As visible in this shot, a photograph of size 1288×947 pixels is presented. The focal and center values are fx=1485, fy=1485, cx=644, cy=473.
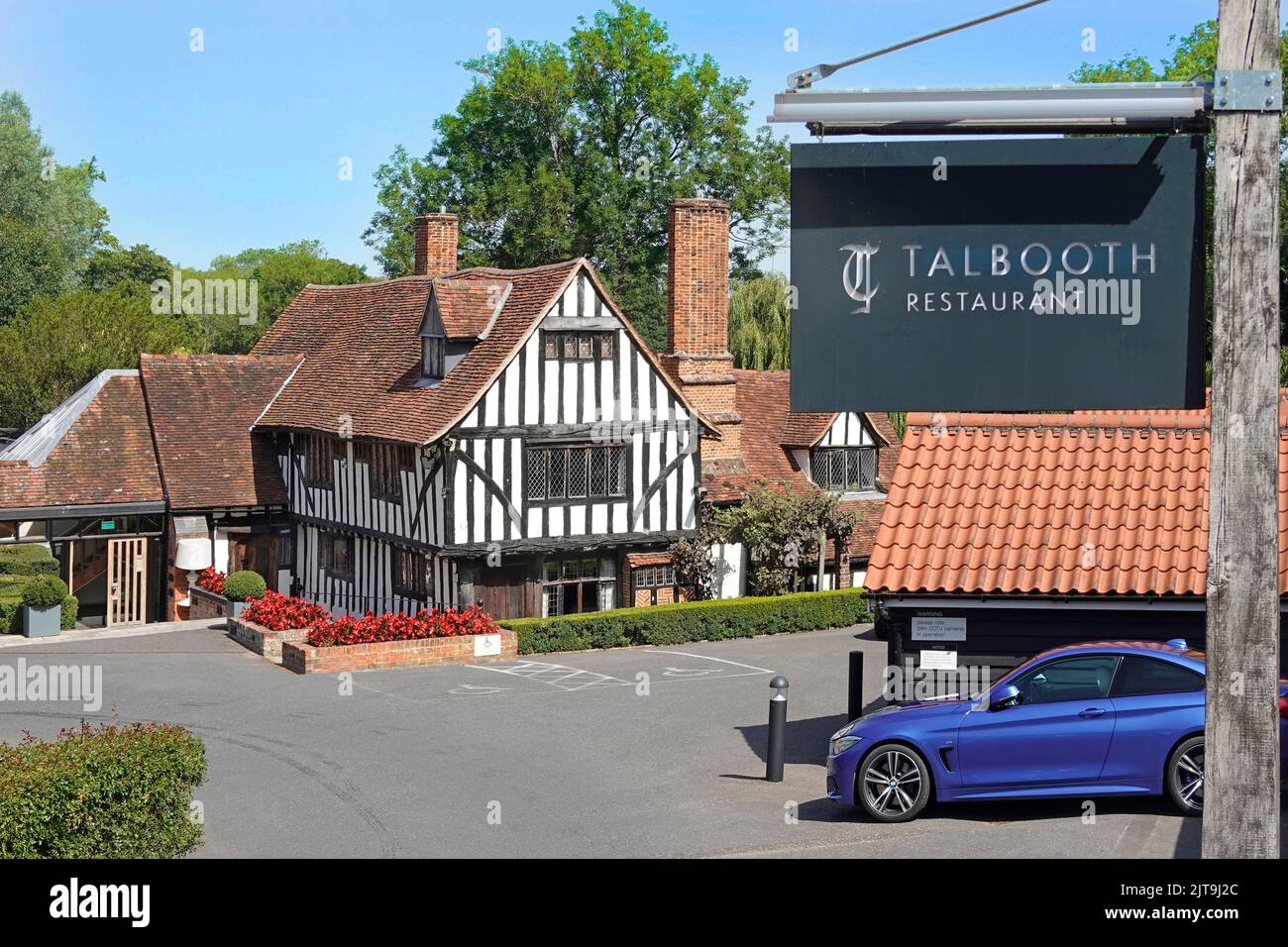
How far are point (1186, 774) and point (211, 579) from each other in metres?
23.7

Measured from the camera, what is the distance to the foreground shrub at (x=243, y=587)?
2973 cm

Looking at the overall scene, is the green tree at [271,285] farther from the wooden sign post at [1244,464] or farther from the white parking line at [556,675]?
the wooden sign post at [1244,464]

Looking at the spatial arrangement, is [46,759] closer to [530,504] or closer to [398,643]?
[398,643]

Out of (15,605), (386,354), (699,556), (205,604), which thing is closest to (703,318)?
(699,556)

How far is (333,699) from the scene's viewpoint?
21.6 metres

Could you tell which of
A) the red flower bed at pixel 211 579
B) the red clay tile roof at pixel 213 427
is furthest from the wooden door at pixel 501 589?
the red clay tile roof at pixel 213 427

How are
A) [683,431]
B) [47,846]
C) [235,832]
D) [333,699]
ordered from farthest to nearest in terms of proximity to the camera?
[683,431] < [333,699] < [235,832] < [47,846]

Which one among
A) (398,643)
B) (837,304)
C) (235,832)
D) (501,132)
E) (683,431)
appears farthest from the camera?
(501,132)

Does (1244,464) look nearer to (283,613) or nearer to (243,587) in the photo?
(283,613)

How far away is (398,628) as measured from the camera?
2508cm

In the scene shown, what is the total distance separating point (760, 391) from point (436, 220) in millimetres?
9049

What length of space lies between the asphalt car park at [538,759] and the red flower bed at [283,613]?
761 millimetres

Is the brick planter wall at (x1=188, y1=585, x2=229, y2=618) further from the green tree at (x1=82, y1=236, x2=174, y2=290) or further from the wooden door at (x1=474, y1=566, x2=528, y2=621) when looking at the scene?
the green tree at (x1=82, y1=236, x2=174, y2=290)
